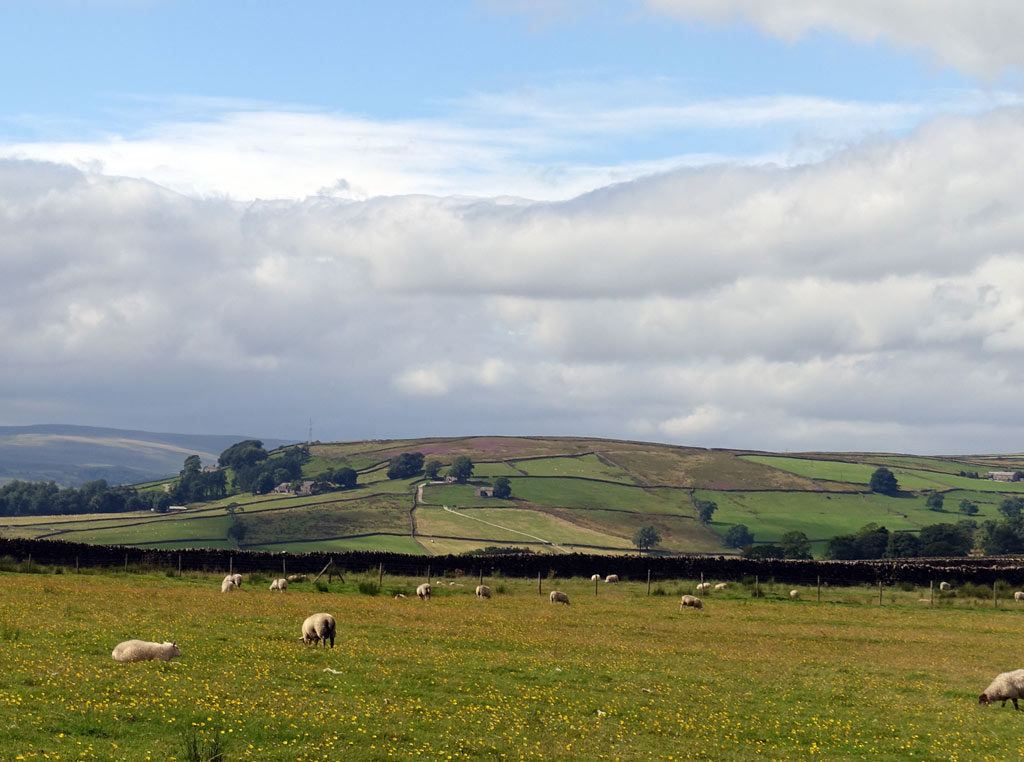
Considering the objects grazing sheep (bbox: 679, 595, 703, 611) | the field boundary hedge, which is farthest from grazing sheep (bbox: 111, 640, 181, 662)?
the field boundary hedge

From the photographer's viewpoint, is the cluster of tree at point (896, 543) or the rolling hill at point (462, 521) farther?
the rolling hill at point (462, 521)

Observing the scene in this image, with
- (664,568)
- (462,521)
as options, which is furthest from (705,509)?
(664,568)

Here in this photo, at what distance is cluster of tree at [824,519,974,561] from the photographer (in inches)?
5709

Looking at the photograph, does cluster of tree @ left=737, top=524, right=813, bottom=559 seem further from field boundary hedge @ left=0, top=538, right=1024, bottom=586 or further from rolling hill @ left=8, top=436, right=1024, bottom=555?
field boundary hedge @ left=0, top=538, right=1024, bottom=586

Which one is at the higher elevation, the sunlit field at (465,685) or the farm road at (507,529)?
the sunlit field at (465,685)

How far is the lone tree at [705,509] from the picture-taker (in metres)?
189

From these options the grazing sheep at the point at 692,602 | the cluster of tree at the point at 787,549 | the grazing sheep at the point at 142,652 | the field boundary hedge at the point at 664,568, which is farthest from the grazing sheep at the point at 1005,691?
the cluster of tree at the point at 787,549

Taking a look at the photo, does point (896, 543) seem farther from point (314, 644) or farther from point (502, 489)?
point (314, 644)

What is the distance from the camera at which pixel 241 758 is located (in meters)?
17.0

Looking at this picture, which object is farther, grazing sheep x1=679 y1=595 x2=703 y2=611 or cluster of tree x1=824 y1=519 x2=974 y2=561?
cluster of tree x1=824 y1=519 x2=974 y2=561

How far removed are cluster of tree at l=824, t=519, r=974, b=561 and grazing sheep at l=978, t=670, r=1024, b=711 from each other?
403 ft

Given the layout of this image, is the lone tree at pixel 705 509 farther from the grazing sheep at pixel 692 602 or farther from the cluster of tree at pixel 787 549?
the grazing sheep at pixel 692 602

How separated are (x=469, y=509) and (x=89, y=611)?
14875 cm

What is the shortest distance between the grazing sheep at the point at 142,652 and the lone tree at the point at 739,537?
15401cm
